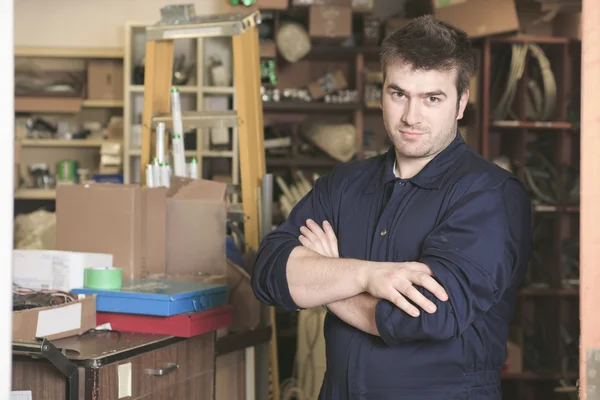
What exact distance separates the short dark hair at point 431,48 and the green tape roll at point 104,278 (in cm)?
113

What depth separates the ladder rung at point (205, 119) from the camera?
3.16m

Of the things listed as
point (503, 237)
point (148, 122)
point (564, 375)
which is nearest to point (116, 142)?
point (148, 122)

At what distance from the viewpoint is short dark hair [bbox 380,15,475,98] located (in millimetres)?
1906

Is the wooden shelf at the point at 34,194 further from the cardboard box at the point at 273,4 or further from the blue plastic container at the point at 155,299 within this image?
the blue plastic container at the point at 155,299

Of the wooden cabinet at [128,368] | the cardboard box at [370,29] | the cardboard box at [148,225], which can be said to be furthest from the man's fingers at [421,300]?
the cardboard box at [370,29]

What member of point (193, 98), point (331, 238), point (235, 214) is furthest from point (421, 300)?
point (193, 98)

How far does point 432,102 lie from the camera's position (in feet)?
6.30

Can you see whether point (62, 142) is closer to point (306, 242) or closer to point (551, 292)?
point (551, 292)

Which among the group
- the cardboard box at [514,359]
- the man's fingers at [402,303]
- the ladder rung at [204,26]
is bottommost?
the cardboard box at [514,359]

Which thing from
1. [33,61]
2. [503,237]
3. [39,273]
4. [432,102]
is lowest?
[39,273]

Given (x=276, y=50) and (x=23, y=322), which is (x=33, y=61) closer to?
(x=276, y=50)

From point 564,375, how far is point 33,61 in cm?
424

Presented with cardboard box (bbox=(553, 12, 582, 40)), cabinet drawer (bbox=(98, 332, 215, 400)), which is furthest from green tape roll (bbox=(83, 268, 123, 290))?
cardboard box (bbox=(553, 12, 582, 40))

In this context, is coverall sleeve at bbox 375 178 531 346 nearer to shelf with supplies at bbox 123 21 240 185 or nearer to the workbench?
the workbench
